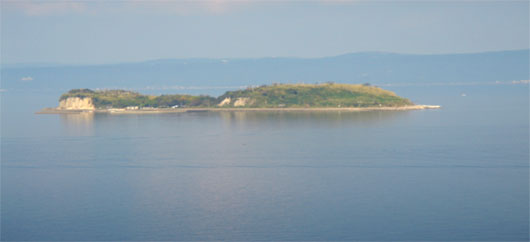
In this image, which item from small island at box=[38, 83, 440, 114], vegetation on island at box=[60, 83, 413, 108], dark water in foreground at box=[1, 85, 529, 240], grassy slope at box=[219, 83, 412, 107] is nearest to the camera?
dark water in foreground at box=[1, 85, 529, 240]

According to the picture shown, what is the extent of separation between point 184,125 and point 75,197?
34.0 metres

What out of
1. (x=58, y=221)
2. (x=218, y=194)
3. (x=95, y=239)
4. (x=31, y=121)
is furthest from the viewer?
(x=31, y=121)

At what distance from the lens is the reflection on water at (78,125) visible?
56997 mm

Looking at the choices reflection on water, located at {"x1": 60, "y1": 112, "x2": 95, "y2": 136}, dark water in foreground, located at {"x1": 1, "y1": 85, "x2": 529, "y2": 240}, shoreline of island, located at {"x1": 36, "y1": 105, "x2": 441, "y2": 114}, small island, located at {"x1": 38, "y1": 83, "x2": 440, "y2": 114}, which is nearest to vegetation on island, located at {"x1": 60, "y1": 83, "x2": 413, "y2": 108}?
small island, located at {"x1": 38, "y1": 83, "x2": 440, "y2": 114}

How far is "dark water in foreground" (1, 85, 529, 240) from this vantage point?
23703 millimetres

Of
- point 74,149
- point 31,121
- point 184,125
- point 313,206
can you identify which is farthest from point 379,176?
point 31,121

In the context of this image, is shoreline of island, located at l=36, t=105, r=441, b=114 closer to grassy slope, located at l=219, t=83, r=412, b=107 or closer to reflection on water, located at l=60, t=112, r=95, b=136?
grassy slope, located at l=219, t=83, r=412, b=107

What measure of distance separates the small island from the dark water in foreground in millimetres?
30960

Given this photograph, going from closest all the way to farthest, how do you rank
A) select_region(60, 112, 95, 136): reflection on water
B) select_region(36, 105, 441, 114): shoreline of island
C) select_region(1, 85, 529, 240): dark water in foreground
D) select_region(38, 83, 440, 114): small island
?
1. select_region(1, 85, 529, 240): dark water in foreground
2. select_region(60, 112, 95, 136): reflection on water
3. select_region(36, 105, 441, 114): shoreline of island
4. select_region(38, 83, 440, 114): small island

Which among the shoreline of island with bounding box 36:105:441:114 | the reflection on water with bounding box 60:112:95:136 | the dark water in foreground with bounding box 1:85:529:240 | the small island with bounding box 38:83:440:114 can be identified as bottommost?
the dark water in foreground with bounding box 1:85:529:240

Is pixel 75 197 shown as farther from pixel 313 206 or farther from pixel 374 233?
pixel 374 233

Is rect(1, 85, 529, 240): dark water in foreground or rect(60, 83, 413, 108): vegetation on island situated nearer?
rect(1, 85, 529, 240): dark water in foreground

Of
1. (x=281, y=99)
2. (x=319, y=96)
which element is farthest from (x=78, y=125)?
(x=319, y=96)

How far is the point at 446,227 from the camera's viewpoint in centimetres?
2345
